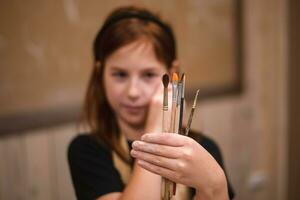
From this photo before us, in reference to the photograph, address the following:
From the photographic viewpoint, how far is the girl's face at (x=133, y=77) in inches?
28.4

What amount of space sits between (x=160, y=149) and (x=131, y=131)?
1.06ft

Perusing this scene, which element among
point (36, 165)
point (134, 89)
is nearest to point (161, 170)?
point (134, 89)

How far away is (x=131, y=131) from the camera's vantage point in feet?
2.61

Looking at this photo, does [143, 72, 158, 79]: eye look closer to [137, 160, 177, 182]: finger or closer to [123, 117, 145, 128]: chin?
[123, 117, 145, 128]: chin

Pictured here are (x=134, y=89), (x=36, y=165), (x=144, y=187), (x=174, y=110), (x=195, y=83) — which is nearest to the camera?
(x=174, y=110)

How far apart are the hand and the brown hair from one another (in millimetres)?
271

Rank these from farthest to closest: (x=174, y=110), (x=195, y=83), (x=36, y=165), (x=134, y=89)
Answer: (x=195, y=83)
(x=36, y=165)
(x=134, y=89)
(x=174, y=110)

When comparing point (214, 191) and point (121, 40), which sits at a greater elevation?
point (121, 40)

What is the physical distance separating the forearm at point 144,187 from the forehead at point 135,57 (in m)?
0.22

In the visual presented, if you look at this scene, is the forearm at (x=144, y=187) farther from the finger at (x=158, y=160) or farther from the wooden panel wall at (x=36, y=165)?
the wooden panel wall at (x=36, y=165)

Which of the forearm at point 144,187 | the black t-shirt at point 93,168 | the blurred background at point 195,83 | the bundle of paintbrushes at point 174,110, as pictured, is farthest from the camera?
the blurred background at point 195,83

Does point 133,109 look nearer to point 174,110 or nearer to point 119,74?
point 119,74

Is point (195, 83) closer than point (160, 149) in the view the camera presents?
No

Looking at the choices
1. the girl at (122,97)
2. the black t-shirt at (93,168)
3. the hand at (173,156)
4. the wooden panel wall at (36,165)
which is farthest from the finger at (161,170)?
the wooden panel wall at (36,165)
